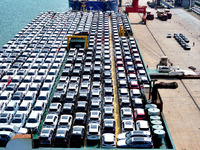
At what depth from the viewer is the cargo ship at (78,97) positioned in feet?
77.5

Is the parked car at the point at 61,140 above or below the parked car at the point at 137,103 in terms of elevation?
below

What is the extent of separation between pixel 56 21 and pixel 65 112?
46.8 meters

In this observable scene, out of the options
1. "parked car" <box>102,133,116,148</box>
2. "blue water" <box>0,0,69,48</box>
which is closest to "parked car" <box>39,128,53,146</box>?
"parked car" <box>102,133,116,148</box>

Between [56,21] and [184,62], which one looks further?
[56,21]

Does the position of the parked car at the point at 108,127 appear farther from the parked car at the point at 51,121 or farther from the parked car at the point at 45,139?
the parked car at the point at 45,139

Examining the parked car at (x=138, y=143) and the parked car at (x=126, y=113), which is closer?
the parked car at (x=138, y=143)

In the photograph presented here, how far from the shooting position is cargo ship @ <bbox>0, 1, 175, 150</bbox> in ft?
77.5

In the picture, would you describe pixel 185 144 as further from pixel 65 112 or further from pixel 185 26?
pixel 185 26

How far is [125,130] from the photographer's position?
82.4 feet

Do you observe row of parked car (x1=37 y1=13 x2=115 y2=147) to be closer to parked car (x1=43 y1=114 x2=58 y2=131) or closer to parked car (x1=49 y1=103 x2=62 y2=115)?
parked car (x1=43 y1=114 x2=58 y2=131)

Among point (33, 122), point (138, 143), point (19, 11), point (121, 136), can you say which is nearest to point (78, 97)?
point (33, 122)

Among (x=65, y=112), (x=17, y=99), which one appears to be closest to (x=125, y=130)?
(x=65, y=112)

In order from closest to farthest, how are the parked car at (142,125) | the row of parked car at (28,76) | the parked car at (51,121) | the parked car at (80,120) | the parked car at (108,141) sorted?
the parked car at (108,141), the parked car at (142,125), the parked car at (51,121), the parked car at (80,120), the row of parked car at (28,76)

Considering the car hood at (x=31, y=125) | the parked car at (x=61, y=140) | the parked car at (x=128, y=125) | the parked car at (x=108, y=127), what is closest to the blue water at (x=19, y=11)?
the car hood at (x=31, y=125)
